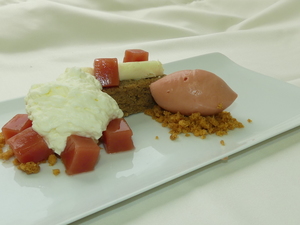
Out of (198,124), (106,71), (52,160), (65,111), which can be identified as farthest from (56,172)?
(198,124)

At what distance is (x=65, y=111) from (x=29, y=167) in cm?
29

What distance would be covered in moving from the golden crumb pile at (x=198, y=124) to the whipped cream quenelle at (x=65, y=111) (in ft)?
1.26

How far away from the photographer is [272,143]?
5.83ft

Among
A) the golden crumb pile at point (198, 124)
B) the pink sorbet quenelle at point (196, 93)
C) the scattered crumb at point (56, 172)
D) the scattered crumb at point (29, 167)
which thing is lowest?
the scattered crumb at point (56, 172)

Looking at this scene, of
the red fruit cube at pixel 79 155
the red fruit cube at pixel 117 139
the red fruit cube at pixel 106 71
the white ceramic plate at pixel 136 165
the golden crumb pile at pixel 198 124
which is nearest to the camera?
the white ceramic plate at pixel 136 165

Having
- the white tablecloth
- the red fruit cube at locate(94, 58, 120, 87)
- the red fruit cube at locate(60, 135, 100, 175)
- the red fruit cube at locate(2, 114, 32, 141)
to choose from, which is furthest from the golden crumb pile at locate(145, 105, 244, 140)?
the red fruit cube at locate(2, 114, 32, 141)

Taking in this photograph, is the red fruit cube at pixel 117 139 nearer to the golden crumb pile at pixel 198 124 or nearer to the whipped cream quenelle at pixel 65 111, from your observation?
the whipped cream quenelle at pixel 65 111

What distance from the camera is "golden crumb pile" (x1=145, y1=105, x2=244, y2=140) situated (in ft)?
5.98

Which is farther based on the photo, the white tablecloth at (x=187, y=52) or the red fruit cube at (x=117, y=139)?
the red fruit cube at (x=117, y=139)

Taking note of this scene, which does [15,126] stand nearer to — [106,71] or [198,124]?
[106,71]

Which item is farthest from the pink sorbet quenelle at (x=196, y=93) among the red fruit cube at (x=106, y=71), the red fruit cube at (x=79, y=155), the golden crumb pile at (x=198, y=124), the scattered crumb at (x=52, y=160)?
the scattered crumb at (x=52, y=160)

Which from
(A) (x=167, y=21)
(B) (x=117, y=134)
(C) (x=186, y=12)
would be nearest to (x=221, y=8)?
(C) (x=186, y=12)

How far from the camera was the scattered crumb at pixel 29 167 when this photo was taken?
1467 mm

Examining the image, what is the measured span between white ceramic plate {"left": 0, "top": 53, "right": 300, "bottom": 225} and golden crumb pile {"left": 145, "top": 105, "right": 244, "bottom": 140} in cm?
4
